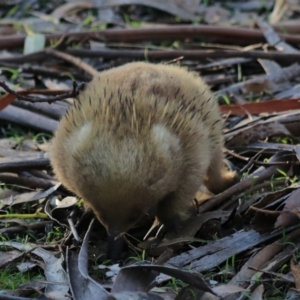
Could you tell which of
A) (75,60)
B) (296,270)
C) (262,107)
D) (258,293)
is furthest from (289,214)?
(75,60)

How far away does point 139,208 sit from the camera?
2914 millimetres

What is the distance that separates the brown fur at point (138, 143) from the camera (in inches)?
112

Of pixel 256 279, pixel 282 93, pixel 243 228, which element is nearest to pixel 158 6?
pixel 282 93

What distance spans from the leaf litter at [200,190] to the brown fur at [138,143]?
22 centimetres

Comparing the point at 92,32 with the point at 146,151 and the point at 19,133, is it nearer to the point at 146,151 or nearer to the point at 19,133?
the point at 19,133

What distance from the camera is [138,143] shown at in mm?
2867

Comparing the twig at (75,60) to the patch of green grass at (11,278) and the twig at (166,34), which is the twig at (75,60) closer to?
the twig at (166,34)

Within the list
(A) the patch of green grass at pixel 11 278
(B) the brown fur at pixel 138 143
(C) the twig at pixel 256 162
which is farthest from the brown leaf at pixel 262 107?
(A) the patch of green grass at pixel 11 278

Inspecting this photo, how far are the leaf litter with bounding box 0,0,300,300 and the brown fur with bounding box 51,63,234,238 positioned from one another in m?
0.22

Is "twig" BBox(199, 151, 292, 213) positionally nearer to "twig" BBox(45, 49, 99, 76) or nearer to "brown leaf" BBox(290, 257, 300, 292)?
"brown leaf" BBox(290, 257, 300, 292)

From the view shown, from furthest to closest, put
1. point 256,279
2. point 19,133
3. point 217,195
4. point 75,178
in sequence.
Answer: point 19,133
point 217,195
point 75,178
point 256,279

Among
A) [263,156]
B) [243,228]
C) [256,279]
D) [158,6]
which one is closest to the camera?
[256,279]

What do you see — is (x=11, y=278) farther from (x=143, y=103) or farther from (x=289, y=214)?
(x=289, y=214)

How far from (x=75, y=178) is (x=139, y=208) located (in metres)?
0.30
